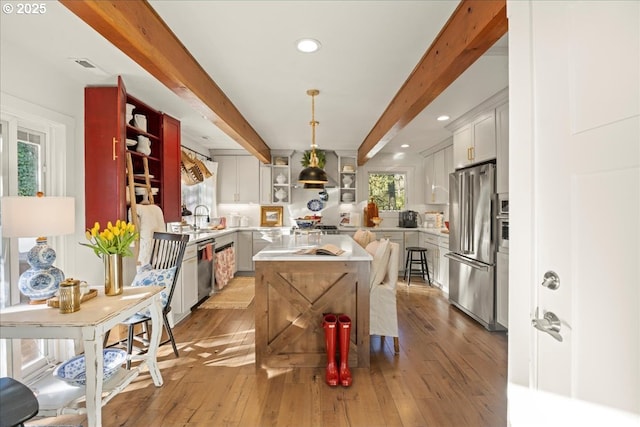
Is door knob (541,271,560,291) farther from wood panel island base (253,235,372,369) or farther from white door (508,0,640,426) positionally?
wood panel island base (253,235,372,369)

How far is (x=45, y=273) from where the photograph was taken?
5.71 ft

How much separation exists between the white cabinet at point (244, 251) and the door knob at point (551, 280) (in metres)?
5.17

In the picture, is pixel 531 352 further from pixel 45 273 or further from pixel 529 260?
pixel 45 273

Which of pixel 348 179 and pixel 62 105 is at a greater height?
pixel 62 105

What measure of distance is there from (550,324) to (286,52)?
2.17m

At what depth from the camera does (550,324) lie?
1.02 m

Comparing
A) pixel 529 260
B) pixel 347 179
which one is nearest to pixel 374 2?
pixel 529 260

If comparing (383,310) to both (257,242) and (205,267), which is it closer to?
(205,267)

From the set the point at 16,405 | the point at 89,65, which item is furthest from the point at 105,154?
the point at 16,405

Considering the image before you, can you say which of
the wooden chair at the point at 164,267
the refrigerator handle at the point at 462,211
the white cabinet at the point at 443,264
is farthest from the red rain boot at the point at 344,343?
the white cabinet at the point at 443,264

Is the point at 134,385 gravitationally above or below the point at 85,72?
below

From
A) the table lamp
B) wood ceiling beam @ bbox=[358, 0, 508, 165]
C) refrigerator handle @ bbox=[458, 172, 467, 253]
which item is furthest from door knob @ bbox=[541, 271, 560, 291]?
refrigerator handle @ bbox=[458, 172, 467, 253]

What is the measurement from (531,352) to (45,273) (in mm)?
2283

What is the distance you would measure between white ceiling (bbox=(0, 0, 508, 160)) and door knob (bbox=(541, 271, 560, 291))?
4.85 feet
